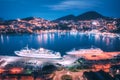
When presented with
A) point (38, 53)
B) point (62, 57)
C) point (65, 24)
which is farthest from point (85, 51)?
point (38, 53)

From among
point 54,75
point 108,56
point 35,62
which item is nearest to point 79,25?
point 108,56

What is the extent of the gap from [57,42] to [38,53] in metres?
0.84

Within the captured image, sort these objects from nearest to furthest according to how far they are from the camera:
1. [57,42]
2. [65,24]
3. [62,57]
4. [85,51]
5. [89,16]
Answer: [89,16], [62,57], [65,24], [85,51], [57,42]

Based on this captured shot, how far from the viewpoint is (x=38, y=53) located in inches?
322

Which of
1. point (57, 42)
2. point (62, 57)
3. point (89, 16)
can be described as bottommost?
point (62, 57)

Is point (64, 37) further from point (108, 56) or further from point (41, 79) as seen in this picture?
point (41, 79)

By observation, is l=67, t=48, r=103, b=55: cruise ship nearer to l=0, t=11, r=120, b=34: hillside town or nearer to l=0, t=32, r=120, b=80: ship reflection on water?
l=0, t=32, r=120, b=80: ship reflection on water

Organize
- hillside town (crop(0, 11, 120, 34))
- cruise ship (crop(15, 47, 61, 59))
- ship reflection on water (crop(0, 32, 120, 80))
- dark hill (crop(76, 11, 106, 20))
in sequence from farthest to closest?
1. cruise ship (crop(15, 47, 61, 59))
2. hillside town (crop(0, 11, 120, 34))
3. dark hill (crop(76, 11, 106, 20))
4. ship reflection on water (crop(0, 32, 120, 80))

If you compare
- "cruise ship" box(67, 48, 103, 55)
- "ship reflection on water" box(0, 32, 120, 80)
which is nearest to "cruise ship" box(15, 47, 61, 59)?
"ship reflection on water" box(0, 32, 120, 80)

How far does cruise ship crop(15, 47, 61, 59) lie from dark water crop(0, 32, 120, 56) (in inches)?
4.8

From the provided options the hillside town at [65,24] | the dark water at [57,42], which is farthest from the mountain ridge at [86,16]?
the dark water at [57,42]

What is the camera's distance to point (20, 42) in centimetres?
794

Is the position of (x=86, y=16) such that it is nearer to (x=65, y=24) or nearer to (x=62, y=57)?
(x=65, y=24)

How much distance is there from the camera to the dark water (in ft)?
26.5
